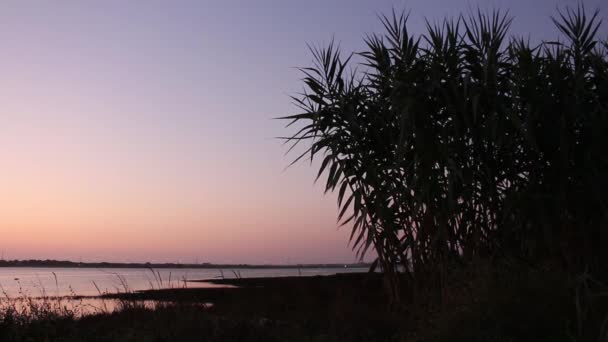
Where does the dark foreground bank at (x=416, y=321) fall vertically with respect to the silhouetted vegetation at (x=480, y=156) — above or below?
below

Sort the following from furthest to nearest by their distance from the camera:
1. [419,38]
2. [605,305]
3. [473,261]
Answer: [419,38] < [473,261] < [605,305]

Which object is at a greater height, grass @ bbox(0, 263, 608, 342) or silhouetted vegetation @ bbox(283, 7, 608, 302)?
silhouetted vegetation @ bbox(283, 7, 608, 302)

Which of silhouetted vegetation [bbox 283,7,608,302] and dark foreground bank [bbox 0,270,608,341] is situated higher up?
silhouetted vegetation [bbox 283,7,608,302]

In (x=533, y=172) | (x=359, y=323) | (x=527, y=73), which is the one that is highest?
(x=527, y=73)

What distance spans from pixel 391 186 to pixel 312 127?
6.40 feet

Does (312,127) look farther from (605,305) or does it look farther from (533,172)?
(605,305)

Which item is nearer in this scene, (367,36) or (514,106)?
(514,106)

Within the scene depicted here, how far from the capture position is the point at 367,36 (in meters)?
10.6

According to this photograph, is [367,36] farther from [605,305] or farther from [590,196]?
[605,305]

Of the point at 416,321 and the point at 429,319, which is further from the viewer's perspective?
the point at 416,321

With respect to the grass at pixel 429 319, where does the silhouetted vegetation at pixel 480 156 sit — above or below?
above

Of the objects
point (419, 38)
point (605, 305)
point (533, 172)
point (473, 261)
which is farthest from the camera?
point (419, 38)

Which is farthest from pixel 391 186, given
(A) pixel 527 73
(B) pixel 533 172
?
(A) pixel 527 73

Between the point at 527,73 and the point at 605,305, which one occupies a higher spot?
the point at 527,73
